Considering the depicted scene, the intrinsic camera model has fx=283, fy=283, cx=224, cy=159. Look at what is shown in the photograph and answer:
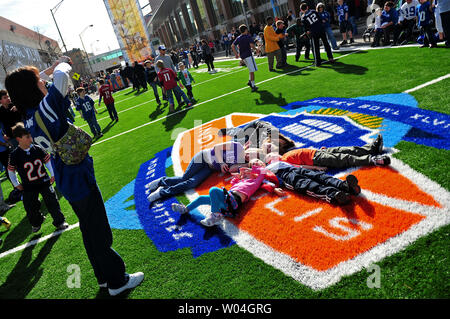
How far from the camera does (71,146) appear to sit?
8.70 feet

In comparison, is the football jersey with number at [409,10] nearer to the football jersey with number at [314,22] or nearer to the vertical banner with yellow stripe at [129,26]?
the football jersey with number at [314,22]

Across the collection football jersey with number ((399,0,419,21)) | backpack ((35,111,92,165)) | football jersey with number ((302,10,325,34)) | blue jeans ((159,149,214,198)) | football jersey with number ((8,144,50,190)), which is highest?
football jersey with number ((302,10,325,34))

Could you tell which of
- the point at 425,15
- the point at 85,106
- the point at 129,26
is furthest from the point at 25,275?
the point at 129,26

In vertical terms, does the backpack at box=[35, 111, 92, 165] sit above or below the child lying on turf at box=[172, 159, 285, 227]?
above

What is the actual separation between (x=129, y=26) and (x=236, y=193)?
138 ft

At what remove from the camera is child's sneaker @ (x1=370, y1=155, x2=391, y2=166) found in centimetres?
402

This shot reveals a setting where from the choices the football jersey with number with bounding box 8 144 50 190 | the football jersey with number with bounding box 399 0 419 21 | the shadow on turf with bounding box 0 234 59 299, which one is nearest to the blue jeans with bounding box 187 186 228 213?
the shadow on turf with bounding box 0 234 59 299

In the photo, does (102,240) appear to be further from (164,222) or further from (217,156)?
(217,156)

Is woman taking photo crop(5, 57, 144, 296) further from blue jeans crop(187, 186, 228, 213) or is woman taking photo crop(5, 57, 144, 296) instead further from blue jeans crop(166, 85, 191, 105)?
blue jeans crop(166, 85, 191, 105)

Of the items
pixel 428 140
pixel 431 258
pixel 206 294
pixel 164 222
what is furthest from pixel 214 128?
pixel 431 258

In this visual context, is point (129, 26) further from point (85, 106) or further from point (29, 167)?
point (29, 167)

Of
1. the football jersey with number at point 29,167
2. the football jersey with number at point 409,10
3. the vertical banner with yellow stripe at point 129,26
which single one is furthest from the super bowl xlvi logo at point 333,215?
the vertical banner with yellow stripe at point 129,26

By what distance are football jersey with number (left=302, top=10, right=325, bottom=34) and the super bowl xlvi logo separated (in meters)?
6.23

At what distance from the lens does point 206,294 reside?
2.87 metres
